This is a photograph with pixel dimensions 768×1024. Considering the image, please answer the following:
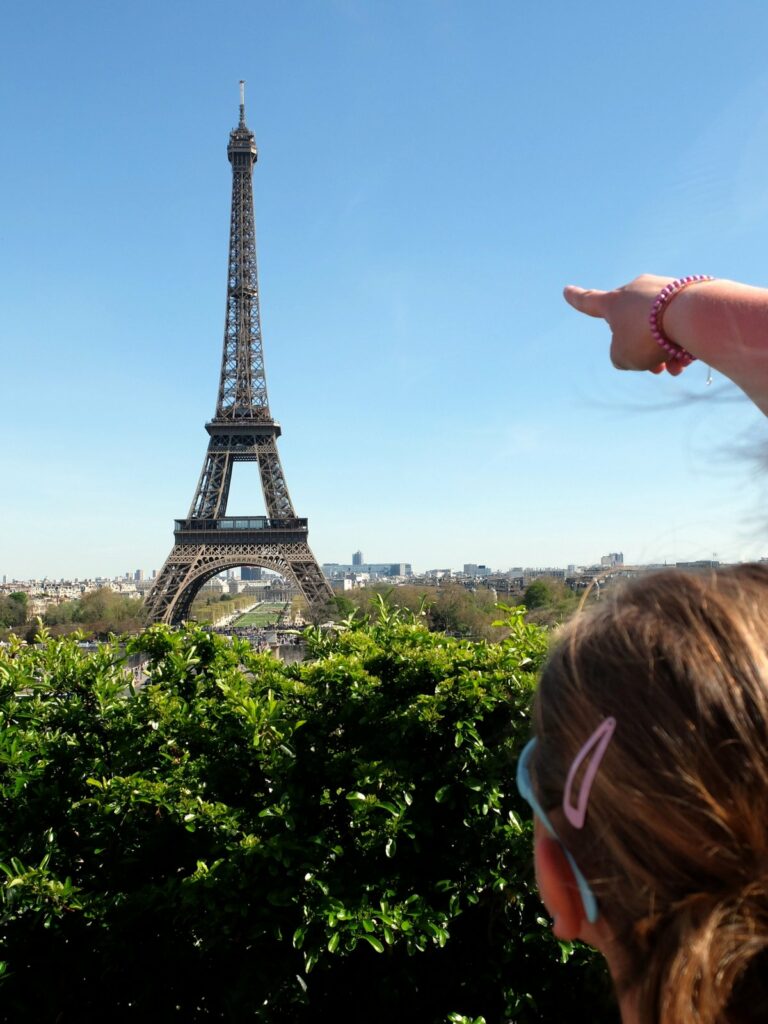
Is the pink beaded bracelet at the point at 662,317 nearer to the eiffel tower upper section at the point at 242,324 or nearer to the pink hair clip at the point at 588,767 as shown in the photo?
the pink hair clip at the point at 588,767

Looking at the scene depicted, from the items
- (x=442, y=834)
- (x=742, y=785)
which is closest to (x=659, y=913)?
(x=742, y=785)

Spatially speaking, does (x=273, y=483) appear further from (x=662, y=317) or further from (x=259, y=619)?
(x=259, y=619)

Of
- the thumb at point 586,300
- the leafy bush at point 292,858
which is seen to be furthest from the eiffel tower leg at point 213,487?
the thumb at point 586,300

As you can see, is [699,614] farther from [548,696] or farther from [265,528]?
[265,528]

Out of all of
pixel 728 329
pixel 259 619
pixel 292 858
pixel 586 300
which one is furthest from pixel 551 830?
pixel 259 619

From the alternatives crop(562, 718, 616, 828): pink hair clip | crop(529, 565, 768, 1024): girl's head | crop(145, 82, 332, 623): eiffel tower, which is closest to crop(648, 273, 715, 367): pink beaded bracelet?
crop(529, 565, 768, 1024): girl's head
